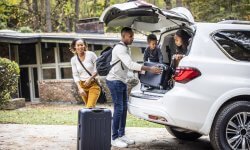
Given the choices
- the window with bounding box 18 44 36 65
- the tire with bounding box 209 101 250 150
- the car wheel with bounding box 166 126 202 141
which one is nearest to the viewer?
the tire with bounding box 209 101 250 150

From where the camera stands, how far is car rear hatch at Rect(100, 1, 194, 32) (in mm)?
6328

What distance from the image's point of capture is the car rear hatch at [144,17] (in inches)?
249

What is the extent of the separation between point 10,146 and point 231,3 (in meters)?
21.7

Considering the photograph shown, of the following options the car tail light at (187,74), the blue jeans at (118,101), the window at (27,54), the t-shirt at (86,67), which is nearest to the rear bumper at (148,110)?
the blue jeans at (118,101)

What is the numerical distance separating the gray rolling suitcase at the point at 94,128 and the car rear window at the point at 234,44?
1.91 meters

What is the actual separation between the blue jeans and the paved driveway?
0.42 metres

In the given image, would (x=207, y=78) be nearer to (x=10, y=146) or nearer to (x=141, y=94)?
(x=141, y=94)

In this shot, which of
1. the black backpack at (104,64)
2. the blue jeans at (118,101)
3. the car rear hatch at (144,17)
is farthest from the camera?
the black backpack at (104,64)

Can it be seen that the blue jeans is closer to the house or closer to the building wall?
the house

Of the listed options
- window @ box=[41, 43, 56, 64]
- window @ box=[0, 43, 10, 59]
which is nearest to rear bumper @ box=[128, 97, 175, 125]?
window @ box=[41, 43, 56, 64]

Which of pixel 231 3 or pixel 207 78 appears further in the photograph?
pixel 231 3

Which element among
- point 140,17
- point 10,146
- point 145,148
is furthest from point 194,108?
point 10,146

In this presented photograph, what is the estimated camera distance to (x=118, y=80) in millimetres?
6832

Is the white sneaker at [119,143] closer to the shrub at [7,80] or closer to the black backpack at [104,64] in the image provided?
the black backpack at [104,64]
